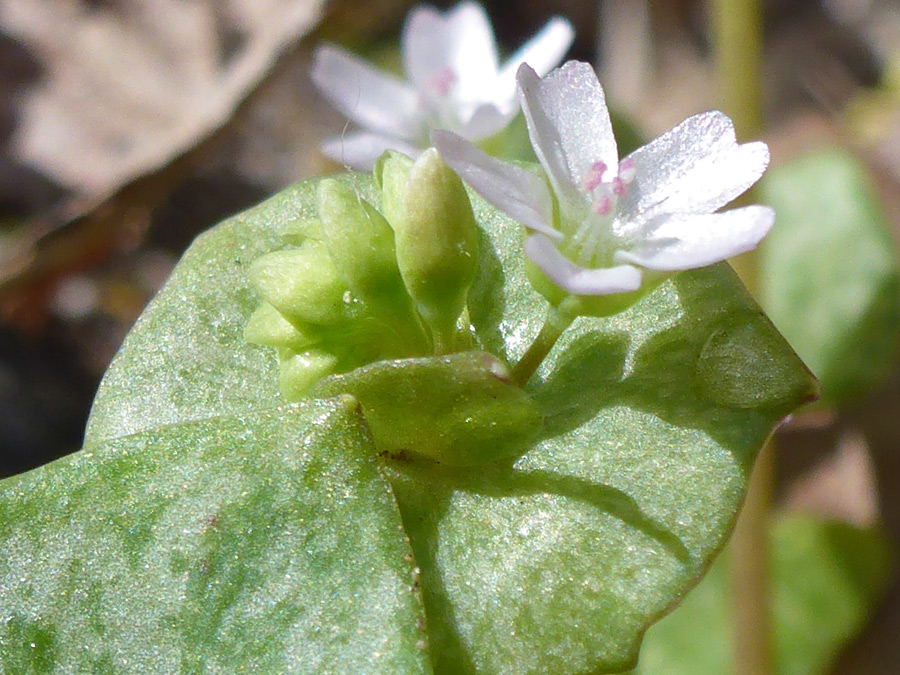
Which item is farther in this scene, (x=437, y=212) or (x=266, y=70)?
(x=266, y=70)

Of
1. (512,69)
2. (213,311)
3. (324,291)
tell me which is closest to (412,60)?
(512,69)

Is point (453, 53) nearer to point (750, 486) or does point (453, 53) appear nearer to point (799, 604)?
point (750, 486)

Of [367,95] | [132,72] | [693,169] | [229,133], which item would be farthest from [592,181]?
[132,72]

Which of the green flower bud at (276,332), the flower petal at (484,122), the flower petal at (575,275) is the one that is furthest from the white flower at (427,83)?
the flower petal at (575,275)

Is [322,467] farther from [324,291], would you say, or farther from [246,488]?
Result: [324,291]

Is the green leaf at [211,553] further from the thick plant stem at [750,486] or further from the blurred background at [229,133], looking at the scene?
the blurred background at [229,133]

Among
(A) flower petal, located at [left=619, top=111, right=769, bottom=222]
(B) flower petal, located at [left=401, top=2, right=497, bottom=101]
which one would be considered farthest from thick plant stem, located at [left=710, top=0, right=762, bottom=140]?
(A) flower petal, located at [left=619, top=111, right=769, bottom=222]
